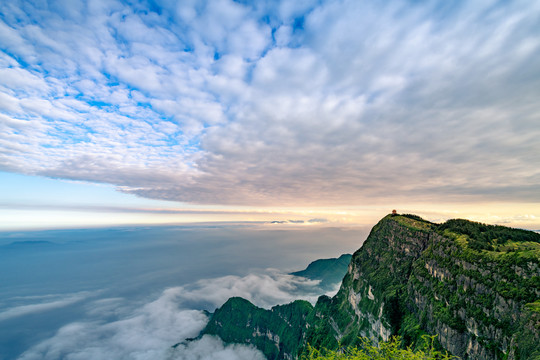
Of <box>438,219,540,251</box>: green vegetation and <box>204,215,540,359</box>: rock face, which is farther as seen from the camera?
<box>438,219,540,251</box>: green vegetation

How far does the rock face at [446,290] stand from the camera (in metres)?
39.9

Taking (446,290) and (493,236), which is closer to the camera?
(446,290)

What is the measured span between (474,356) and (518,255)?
23.5 metres

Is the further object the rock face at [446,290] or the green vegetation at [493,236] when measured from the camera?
the green vegetation at [493,236]

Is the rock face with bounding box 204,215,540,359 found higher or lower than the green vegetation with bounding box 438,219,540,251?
lower

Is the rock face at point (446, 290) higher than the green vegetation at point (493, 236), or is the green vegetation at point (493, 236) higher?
the green vegetation at point (493, 236)

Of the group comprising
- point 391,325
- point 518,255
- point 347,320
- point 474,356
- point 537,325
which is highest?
→ point 518,255

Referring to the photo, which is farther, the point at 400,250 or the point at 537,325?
the point at 400,250

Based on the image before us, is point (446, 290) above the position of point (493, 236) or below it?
below

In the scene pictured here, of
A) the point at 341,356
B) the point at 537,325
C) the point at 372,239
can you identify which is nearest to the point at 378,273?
the point at 372,239

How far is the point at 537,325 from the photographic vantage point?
32.0 metres

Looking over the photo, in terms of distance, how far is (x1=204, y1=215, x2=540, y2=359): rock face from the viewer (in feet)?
131

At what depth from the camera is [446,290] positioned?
6094 centimetres

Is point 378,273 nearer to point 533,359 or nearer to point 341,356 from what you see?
point 533,359
